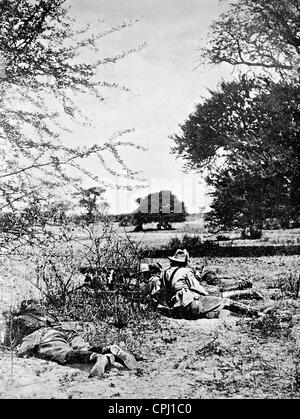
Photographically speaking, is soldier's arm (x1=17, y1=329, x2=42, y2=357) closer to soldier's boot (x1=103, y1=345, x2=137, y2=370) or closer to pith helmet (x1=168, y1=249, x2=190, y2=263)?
soldier's boot (x1=103, y1=345, x2=137, y2=370)

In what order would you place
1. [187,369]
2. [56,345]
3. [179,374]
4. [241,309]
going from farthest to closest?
[241,309] → [56,345] → [187,369] → [179,374]

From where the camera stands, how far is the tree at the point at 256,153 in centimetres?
1441

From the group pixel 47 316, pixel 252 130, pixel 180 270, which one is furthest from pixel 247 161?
pixel 47 316

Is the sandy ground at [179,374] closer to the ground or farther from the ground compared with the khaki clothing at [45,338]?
closer to the ground

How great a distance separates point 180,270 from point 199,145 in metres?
10.9

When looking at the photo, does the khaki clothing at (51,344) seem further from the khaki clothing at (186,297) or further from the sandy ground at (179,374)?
the khaki clothing at (186,297)

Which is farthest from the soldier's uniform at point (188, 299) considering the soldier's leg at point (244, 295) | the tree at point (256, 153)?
the tree at point (256, 153)

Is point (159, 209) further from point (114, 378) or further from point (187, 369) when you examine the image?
point (114, 378)

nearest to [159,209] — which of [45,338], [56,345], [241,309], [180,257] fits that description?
[180,257]

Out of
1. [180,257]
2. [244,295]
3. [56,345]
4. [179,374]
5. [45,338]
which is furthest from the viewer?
[244,295]

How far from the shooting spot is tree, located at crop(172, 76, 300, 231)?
47.3 feet

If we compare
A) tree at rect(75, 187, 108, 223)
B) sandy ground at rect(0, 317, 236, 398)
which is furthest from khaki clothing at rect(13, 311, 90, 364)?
tree at rect(75, 187, 108, 223)

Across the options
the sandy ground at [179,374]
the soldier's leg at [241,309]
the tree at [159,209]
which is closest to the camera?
the sandy ground at [179,374]

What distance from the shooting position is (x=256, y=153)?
46.8 ft
